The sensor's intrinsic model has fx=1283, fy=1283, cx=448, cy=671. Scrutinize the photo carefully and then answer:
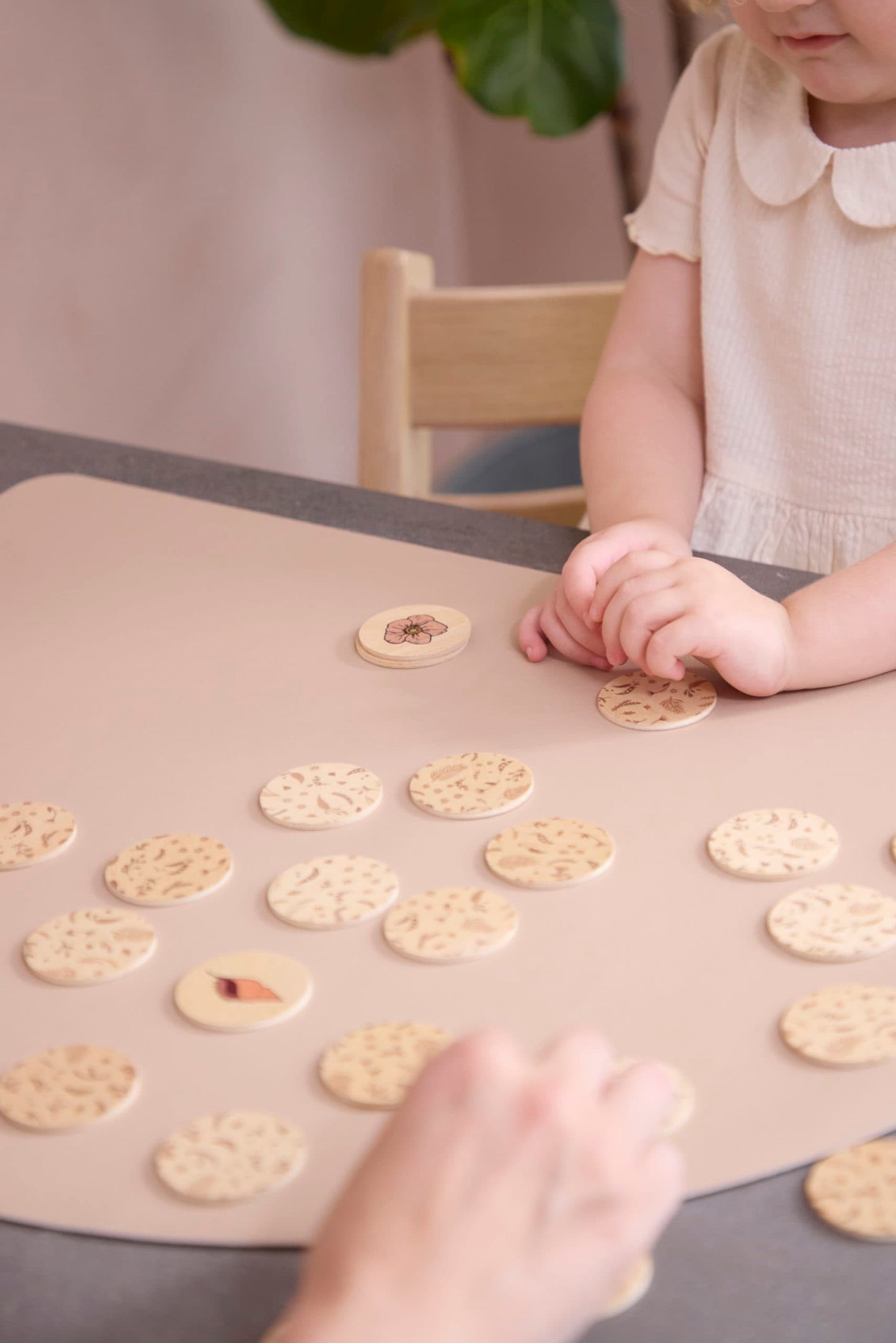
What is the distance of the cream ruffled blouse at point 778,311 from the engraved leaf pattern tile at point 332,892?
22.4 inches

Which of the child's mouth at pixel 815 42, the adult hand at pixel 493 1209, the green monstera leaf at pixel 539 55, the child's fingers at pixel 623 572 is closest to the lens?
the adult hand at pixel 493 1209

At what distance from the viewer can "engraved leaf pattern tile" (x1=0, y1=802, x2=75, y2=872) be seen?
51cm

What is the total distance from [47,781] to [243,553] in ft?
0.75

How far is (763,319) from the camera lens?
94 centimetres

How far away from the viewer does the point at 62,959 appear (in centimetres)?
45

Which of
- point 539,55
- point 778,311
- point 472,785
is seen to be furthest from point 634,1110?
point 539,55

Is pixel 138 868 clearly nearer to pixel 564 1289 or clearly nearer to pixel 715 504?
pixel 564 1289

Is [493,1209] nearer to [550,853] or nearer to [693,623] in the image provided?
[550,853]

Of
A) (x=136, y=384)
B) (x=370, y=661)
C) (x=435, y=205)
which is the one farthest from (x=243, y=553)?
(x=435, y=205)

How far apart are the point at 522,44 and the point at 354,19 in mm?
253

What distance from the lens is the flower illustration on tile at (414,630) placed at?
65 cm

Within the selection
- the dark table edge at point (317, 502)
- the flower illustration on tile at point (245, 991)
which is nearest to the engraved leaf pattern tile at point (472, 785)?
the flower illustration on tile at point (245, 991)

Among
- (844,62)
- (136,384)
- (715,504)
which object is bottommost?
(136,384)

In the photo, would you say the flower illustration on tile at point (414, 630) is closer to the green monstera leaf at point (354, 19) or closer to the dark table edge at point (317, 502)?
the dark table edge at point (317, 502)
